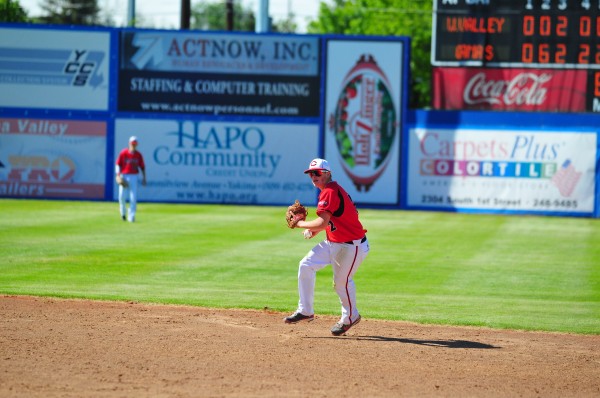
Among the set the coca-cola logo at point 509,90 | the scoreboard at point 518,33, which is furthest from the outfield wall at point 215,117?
the scoreboard at point 518,33

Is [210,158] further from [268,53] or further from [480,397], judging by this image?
[480,397]

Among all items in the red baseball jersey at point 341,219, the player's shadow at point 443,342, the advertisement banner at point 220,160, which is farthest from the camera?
the advertisement banner at point 220,160

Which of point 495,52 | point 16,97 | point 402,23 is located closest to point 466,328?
point 495,52

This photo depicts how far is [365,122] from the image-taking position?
3172 cm

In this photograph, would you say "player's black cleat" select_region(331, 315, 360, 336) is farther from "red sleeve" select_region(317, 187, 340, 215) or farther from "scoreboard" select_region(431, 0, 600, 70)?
"scoreboard" select_region(431, 0, 600, 70)

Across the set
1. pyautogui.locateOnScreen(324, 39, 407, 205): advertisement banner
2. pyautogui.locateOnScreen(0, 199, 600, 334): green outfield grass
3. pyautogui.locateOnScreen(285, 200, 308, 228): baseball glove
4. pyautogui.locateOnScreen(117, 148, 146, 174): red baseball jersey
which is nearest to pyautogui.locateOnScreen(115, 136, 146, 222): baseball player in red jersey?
pyautogui.locateOnScreen(117, 148, 146, 174): red baseball jersey

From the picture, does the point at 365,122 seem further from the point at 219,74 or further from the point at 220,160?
the point at 219,74

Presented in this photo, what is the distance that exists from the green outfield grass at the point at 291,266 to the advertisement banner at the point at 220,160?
5547 mm

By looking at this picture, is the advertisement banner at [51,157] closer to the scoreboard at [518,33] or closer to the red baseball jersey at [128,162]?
the red baseball jersey at [128,162]

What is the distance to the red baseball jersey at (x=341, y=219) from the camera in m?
10.6

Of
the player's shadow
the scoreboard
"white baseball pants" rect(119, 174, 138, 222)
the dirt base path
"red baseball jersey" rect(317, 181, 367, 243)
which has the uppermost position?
the scoreboard

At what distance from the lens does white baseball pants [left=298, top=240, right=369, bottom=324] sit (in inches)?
424

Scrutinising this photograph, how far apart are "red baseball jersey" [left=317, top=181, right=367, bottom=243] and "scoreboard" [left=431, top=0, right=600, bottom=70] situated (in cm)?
1882

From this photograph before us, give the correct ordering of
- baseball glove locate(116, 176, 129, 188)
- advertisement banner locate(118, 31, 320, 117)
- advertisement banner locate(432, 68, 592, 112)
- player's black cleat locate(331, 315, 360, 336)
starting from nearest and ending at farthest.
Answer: player's black cleat locate(331, 315, 360, 336)
baseball glove locate(116, 176, 129, 188)
advertisement banner locate(432, 68, 592, 112)
advertisement banner locate(118, 31, 320, 117)
